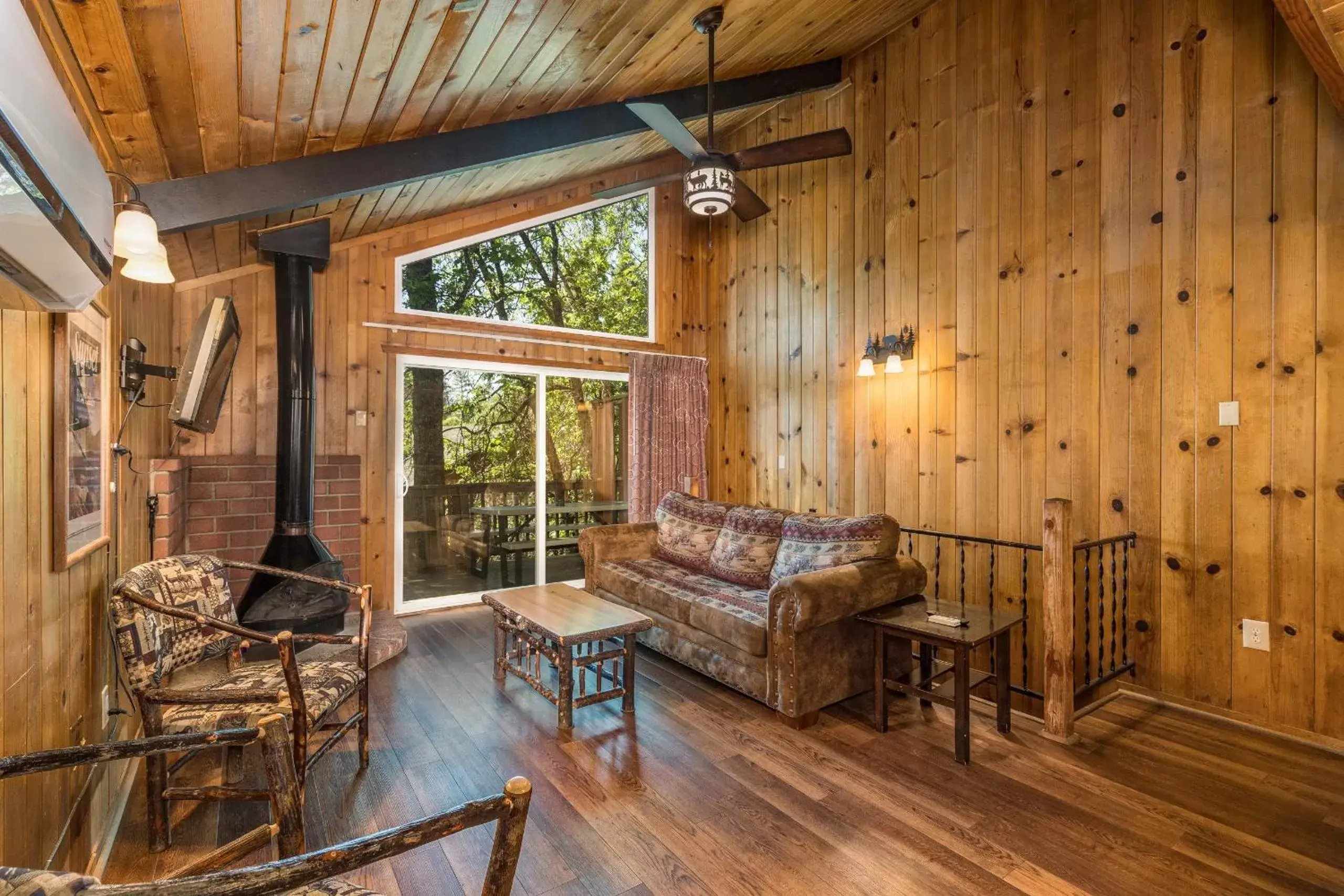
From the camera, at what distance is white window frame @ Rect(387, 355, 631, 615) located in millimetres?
4418

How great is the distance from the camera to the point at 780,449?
197 inches

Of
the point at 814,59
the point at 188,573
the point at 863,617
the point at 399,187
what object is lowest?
the point at 863,617

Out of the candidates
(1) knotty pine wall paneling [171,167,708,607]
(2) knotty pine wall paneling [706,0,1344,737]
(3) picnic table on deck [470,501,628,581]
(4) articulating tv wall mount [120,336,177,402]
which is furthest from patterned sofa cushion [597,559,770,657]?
(4) articulating tv wall mount [120,336,177,402]

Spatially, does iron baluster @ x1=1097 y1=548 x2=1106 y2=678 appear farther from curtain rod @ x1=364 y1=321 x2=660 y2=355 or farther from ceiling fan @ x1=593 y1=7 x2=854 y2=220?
curtain rod @ x1=364 y1=321 x2=660 y2=355

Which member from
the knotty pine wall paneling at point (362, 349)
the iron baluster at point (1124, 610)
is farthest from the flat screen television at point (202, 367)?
the iron baluster at point (1124, 610)

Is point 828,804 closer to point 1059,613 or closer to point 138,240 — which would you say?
point 1059,613

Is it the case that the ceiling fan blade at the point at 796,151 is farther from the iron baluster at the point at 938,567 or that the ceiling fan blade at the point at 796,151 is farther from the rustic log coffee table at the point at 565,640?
the rustic log coffee table at the point at 565,640

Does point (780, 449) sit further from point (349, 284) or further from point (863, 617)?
point (349, 284)

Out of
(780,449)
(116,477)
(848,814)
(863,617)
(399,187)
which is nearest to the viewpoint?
(848,814)

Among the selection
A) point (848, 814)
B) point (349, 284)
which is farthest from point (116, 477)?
point (848, 814)

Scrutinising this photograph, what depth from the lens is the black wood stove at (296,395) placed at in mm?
3410

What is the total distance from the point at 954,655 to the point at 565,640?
5.38 ft

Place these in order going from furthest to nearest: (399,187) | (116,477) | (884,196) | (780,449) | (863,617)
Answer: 1. (780,449)
2. (884,196)
3. (399,187)
4. (863,617)
5. (116,477)

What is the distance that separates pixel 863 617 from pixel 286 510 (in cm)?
312
